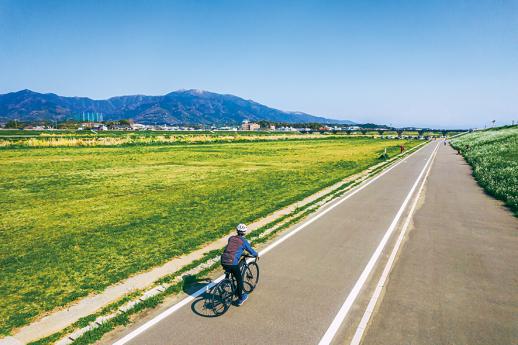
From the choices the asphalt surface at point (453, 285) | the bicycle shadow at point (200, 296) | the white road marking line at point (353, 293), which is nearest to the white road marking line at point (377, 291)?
the asphalt surface at point (453, 285)

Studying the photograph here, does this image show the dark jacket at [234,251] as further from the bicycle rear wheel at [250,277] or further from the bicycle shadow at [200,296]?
the bicycle shadow at [200,296]

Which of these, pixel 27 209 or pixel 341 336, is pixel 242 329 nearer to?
pixel 341 336

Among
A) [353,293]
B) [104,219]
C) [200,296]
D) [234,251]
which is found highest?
[234,251]

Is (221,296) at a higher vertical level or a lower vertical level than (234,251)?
lower

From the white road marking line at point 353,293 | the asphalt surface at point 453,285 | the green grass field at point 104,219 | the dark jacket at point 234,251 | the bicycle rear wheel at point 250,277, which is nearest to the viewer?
the white road marking line at point 353,293

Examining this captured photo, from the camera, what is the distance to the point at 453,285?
8.34m

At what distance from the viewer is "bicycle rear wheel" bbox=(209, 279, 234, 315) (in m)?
6.93

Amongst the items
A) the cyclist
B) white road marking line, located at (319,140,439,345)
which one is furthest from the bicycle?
white road marking line, located at (319,140,439,345)

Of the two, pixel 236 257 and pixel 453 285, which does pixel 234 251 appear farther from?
pixel 453 285

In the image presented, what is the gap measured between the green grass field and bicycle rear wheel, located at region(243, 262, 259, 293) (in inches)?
115

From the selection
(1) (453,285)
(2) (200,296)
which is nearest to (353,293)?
(1) (453,285)

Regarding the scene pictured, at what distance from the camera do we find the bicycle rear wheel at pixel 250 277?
790cm

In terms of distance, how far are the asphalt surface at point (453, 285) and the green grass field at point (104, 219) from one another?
20.3 ft

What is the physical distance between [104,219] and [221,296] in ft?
30.1
